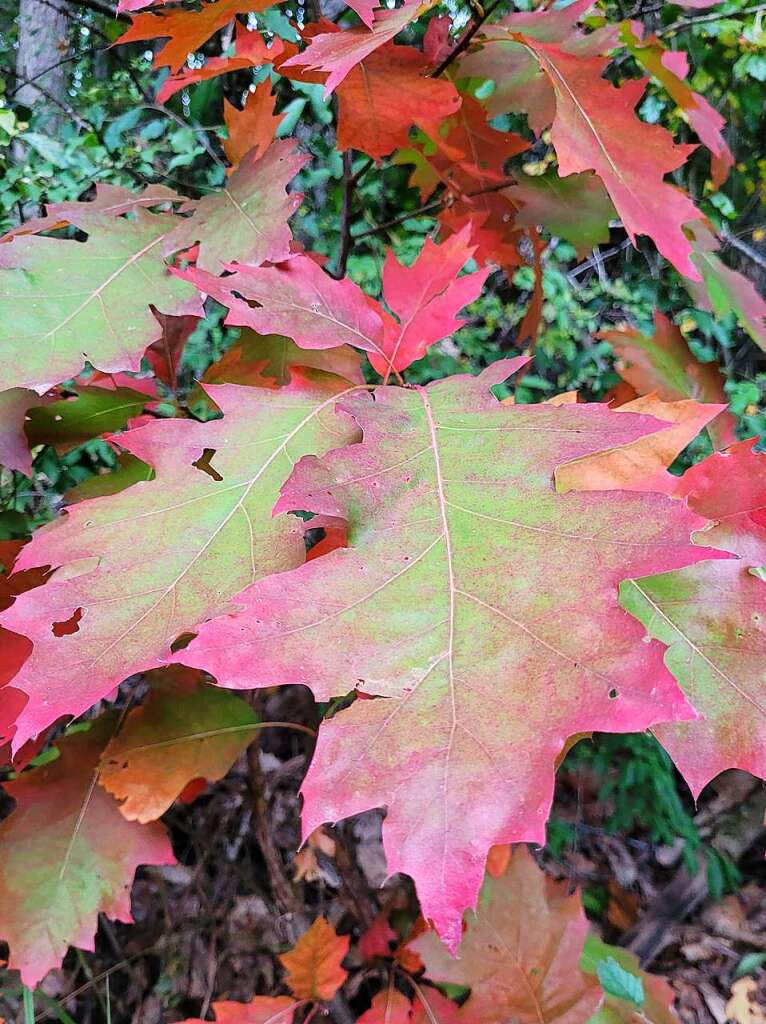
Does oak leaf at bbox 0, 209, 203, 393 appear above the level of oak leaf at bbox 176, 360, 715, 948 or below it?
above

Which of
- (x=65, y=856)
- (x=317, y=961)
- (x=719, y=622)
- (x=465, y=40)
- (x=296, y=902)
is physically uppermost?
(x=465, y=40)

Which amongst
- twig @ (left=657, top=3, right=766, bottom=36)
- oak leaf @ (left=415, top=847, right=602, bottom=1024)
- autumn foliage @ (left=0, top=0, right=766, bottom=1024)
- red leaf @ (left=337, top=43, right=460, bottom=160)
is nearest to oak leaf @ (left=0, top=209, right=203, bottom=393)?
autumn foliage @ (left=0, top=0, right=766, bottom=1024)

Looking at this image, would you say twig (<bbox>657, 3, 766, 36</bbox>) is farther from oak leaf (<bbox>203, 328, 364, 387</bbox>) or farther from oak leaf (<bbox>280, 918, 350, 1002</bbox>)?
oak leaf (<bbox>280, 918, 350, 1002</bbox>)

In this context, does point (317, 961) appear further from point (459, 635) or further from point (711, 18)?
point (711, 18)

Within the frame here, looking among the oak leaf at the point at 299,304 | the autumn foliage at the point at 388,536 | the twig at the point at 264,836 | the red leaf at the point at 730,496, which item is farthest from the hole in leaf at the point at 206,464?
the twig at the point at 264,836

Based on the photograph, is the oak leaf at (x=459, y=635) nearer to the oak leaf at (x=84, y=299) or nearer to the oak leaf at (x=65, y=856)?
the oak leaf at (x=84, y=299)

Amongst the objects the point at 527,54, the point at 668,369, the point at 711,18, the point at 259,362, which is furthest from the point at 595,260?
the point at 259,362

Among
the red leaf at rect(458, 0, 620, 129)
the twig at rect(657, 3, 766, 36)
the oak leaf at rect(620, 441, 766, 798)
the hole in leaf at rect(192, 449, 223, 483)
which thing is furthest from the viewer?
the twig at rect(657, 3, 766, 36)
